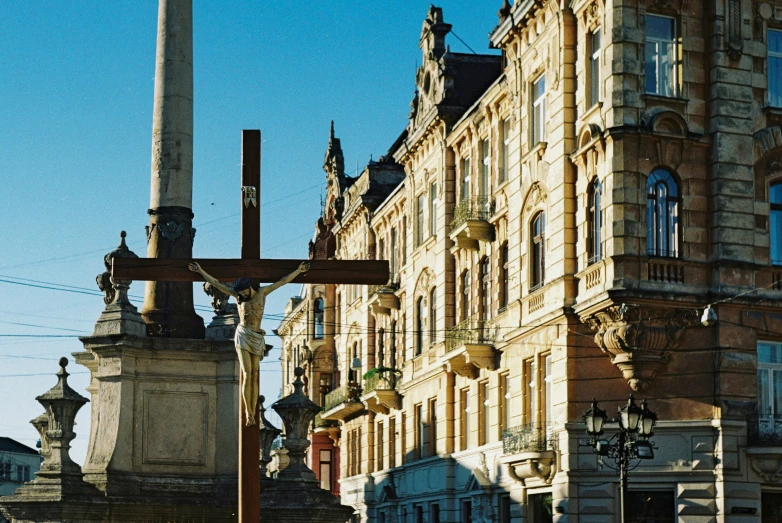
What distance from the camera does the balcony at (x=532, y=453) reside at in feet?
125

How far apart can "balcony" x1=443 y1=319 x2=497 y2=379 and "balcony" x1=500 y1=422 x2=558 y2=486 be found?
401cm

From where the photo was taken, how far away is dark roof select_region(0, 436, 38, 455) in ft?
376

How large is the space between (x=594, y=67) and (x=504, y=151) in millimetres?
7694

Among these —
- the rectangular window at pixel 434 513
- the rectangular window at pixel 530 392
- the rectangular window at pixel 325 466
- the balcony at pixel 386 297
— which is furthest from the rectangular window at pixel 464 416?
the rectangular window at pixel 325 466

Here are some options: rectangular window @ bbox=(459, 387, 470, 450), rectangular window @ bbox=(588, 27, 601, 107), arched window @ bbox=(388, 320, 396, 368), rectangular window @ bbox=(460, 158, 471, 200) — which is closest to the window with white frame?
rectangular window @ bbox=(588, 27, 601, 107)

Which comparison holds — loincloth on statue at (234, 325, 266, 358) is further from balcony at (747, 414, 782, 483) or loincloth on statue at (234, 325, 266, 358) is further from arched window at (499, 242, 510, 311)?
arched window at (499, 242, 510, 311)

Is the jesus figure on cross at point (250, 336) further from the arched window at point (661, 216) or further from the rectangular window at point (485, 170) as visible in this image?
the rectangular window at point (485, 170)

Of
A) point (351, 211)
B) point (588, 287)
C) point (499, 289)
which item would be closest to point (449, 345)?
point (499, 289)

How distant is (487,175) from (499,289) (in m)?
4.18

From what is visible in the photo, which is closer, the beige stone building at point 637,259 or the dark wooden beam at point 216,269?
the dark wooden beam at point 216,269

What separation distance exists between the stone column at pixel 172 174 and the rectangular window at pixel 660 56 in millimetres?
12337

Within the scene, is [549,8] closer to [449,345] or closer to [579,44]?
[579,44]

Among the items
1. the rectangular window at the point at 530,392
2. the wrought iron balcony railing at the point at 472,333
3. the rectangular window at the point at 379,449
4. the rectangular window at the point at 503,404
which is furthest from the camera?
the rectangular window at the point at 379,449

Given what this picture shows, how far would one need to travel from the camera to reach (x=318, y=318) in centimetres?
7488
